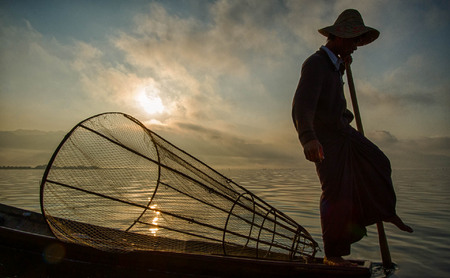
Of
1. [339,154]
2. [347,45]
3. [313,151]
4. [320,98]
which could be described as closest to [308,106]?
[320,98]

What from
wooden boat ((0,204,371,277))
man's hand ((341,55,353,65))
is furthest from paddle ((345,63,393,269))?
wooden boat ((0,204,371,277))

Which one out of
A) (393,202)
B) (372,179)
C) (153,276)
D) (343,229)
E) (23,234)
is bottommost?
(153,276)

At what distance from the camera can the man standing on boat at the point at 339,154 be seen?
8.22 feet

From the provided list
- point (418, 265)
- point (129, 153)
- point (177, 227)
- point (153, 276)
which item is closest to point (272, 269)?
point (153, 276)

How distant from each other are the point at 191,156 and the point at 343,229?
6.84 feet

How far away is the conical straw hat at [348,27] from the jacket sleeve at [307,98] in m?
0.31

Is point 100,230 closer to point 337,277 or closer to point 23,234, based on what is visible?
point 23,234

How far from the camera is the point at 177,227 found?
4.36 m

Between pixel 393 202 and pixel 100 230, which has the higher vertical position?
pixel 393 202

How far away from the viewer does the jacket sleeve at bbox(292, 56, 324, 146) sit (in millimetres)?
2471

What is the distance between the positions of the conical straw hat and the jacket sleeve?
309 millimetres

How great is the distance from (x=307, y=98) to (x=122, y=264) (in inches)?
94.8

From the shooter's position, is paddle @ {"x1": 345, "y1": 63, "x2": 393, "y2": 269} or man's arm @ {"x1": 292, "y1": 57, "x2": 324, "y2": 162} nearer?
man's arm @ {"x1": 292, "y1": 57, "x2": 324, "y2": 162}

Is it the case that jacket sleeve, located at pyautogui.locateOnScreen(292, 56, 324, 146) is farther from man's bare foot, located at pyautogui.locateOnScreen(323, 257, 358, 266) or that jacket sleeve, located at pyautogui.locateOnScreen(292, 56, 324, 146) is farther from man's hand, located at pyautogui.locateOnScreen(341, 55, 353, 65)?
man's bare foot, located at pyautogui.locateOnScreen(323, 257, 358, 266)
